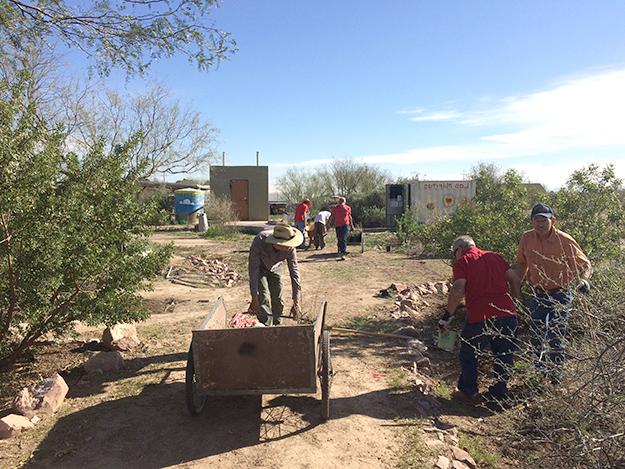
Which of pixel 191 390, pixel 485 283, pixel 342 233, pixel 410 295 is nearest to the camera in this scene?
pixel 191 390

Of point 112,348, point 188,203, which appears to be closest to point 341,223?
point 112,348

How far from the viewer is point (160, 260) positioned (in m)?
5.39

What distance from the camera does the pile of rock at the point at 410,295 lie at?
26.2 ft

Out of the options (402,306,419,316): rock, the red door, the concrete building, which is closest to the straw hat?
(402,306,419,316): rock

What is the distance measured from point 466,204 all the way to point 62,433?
6.48m

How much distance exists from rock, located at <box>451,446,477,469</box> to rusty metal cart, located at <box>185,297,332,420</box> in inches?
43.7

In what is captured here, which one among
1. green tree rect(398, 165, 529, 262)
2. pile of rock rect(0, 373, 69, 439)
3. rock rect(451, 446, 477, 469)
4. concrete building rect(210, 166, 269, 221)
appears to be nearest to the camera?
rock rect(451, 446, 477, 469)

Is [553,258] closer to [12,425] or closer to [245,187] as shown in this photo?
[12,425]

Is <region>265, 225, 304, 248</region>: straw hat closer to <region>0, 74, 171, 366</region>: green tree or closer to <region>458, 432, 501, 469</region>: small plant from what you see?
<region>0, 74, 171, 366</region>: green tree

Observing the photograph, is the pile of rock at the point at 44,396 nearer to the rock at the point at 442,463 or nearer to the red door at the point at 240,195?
the rock at the point at 442,463

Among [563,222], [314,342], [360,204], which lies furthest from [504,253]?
[360,204]

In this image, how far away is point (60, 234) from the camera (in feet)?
14.6

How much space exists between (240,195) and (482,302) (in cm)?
2397

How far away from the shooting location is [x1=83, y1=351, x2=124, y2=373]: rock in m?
5.36
